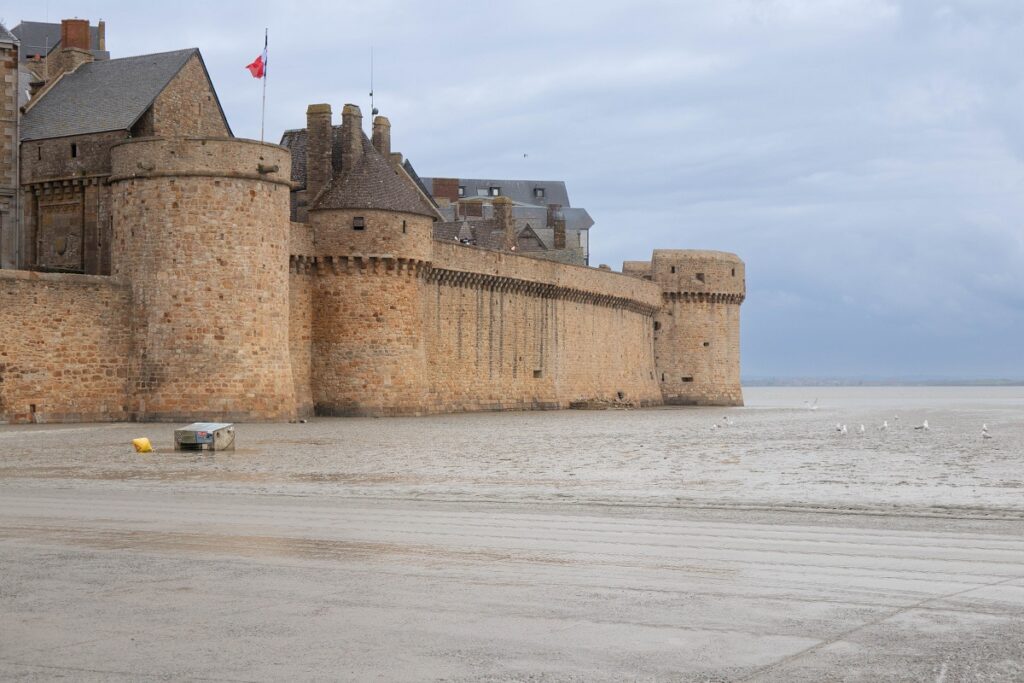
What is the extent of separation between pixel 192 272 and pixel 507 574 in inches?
1049

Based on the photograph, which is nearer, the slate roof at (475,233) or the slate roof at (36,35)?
the slate roof at (475,233)

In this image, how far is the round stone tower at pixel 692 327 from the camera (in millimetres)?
66750

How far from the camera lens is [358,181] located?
41469mm

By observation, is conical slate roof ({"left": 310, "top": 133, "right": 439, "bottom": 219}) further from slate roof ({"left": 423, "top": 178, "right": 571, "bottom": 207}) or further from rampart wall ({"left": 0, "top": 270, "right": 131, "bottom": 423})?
slate roof ({"left": 423, "top": 178, "right": 571, "bottom": 207})

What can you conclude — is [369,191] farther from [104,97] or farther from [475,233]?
[475,233]

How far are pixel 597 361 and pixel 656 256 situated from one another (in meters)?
9.94

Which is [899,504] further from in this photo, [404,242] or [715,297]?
[715,297]

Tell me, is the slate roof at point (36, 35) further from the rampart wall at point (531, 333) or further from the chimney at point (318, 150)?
the chimney at point (318, 150)

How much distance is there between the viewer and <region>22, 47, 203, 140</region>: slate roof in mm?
38656

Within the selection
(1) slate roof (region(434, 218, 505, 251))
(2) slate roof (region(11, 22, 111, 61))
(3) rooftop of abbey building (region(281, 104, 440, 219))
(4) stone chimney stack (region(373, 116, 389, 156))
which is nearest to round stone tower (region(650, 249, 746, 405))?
(1) slate roof (region(434, 218, 505, 251))

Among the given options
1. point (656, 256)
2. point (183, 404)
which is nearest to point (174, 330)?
point (183, 404)

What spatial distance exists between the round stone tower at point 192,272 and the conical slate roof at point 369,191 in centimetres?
599

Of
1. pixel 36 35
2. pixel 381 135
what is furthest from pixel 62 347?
pixel 36 35

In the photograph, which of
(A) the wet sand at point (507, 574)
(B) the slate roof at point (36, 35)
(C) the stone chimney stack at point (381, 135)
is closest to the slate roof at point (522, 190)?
(B) the slate roof at point (36, 35)
